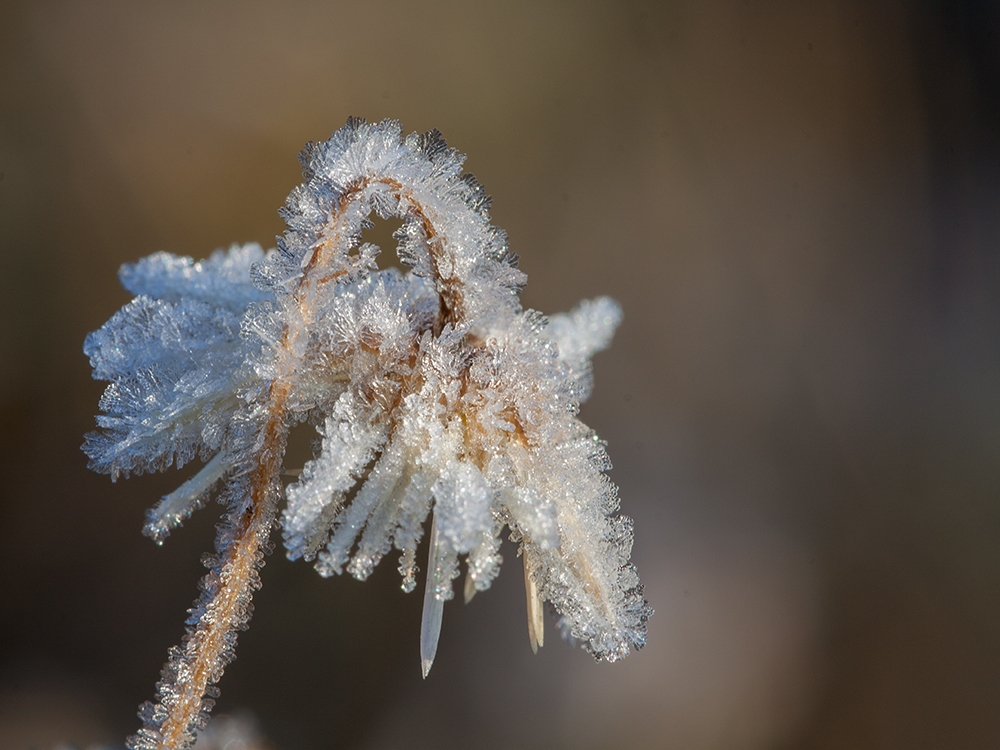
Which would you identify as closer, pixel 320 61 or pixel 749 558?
pixel 320 61

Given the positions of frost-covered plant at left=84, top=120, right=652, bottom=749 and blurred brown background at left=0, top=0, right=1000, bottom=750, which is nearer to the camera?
frost-covered plant at left=84, top=120, right=652, bottom=749

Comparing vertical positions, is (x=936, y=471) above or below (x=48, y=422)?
above

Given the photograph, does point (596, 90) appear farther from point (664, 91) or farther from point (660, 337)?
point (660, 337)

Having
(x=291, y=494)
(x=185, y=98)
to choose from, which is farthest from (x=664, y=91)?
(x=291, y=494)

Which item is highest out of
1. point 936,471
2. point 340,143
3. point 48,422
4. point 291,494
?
point 936,471

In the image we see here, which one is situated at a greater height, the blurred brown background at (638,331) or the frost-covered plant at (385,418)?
the blurred brown background at (638,331)

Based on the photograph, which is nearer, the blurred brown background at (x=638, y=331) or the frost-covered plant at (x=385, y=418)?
the frost-covered plant at (x=385, y=418)
